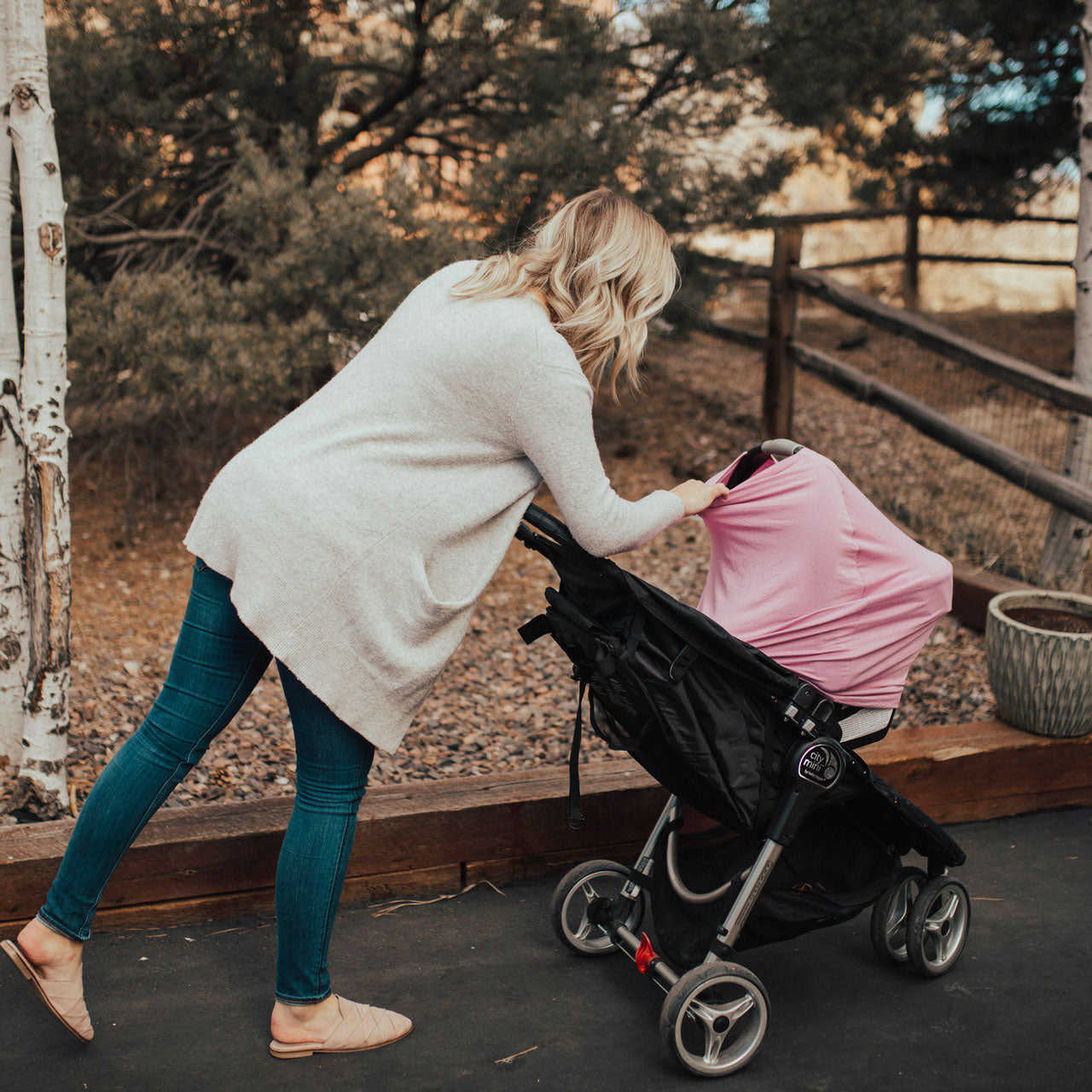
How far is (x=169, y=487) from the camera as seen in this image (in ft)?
18.1

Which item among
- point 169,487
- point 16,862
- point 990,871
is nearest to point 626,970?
point 990,871

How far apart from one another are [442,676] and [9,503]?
5.64 ft

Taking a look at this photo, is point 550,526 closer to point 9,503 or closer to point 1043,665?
point 9,503

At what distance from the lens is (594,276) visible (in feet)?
6.84

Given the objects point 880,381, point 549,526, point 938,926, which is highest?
point 549,526

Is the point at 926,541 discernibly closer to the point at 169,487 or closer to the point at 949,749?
the point at 949,749

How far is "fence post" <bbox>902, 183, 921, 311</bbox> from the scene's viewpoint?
8656 millimetres

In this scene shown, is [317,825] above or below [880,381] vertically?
below

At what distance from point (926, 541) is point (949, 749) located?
6.53ft

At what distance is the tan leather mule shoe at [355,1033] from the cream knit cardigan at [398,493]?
655 millimetres

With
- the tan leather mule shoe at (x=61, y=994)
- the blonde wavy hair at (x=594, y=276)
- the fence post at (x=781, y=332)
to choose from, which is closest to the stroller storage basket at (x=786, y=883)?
the blonde wavy hair at (x=594, y=276)

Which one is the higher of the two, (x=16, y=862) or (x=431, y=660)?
(x=431, y=660)

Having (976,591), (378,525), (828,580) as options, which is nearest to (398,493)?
(378,525)

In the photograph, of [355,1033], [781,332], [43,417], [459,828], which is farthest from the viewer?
[781,332]
